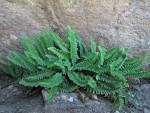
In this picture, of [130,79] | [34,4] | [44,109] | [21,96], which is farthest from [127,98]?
[34,4]

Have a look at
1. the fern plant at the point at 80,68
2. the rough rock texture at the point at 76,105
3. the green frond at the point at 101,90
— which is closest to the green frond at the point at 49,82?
the fern plant at the point at 80,68

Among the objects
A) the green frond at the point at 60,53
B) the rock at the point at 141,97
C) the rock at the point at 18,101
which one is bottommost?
the rock at the point at 18,101

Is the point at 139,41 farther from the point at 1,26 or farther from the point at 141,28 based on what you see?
the point at 1,26

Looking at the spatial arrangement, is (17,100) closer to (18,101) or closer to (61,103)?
(18,101)

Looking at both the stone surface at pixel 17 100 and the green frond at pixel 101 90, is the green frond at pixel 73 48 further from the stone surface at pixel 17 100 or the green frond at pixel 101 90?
the stone surface at pixel 17 100

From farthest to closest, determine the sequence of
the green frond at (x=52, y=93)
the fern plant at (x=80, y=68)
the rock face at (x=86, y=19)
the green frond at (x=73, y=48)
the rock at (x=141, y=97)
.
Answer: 1. the rock face at (x=86, y=19)
2. the rock at (x=141, y=97)
3. the green frond at (x=73, y=48)
4. the fern plant at (x=80, y=68)
5. the green frond at (x=52, y=93)

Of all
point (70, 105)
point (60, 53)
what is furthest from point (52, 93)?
point (60, 53)
